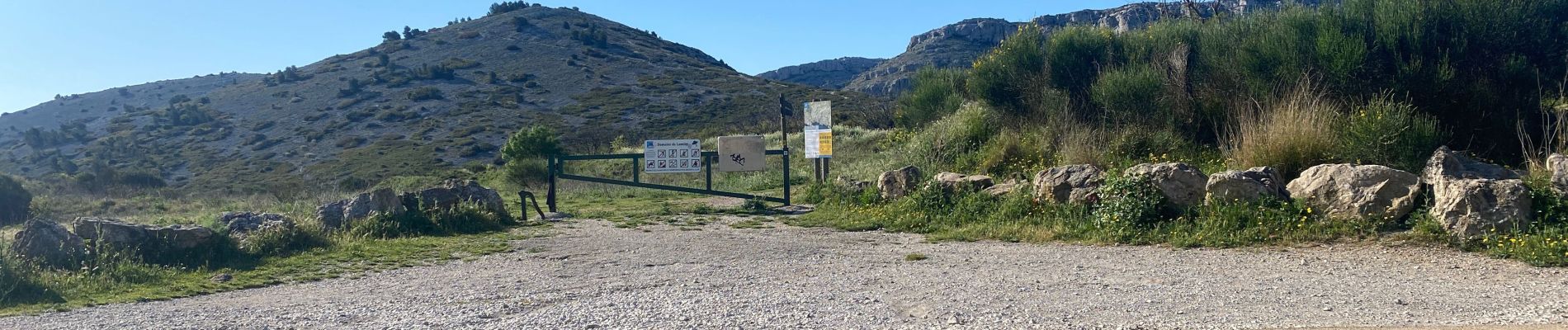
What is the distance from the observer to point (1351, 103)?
1198 cm

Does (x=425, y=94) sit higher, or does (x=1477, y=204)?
(x=425, y=94)

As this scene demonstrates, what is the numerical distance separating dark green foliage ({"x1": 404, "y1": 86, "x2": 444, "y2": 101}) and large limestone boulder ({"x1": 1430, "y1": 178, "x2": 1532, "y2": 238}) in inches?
2131

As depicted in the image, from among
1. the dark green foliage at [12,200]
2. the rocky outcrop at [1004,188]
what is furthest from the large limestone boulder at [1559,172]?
the dark green foliage at [12,200]

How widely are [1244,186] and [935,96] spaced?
44.6 feet

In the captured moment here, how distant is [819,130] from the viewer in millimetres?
16844

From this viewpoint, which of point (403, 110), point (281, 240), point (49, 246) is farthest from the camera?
point (403, 110)

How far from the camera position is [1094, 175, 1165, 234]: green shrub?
971 centimetres

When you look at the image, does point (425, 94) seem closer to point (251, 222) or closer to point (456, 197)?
point (456, 197)

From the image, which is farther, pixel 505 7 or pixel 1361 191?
pixel 505 7

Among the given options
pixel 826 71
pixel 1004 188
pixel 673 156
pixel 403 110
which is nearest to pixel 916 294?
pixel 1004 188

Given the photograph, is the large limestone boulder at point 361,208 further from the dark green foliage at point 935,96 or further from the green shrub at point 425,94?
the green shrub at point 425,94

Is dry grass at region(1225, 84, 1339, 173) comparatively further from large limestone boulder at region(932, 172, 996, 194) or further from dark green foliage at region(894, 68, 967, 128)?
dark green foliage at region(894, 68, 967, 128)

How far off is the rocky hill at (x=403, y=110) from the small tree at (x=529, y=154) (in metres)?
8.08

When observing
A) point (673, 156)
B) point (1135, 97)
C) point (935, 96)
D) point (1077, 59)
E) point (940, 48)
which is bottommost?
point (673, 156)
